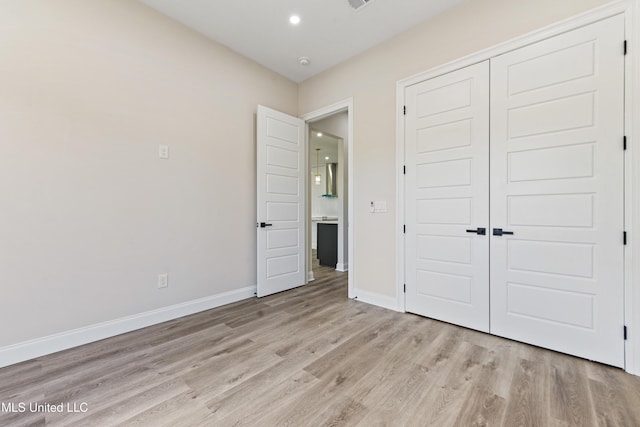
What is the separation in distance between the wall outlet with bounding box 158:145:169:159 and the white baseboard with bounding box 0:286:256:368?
4.97 feet

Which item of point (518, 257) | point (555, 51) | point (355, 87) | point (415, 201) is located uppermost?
point (355, 87)

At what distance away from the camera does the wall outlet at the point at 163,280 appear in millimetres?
2637

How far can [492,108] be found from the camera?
2322 mm

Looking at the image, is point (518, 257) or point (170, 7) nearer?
point (518, 257)

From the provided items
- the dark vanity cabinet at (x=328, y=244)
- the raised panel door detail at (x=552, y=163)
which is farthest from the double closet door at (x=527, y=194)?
the dark vanity cabinet at (x=328, y=244)

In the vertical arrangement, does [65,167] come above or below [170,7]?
below

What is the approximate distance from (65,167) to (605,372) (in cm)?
421

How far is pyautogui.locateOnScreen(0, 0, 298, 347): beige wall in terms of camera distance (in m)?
1.95

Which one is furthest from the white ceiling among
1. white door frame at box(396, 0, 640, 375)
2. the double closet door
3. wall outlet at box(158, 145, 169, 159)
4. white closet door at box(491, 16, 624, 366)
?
wall outlet at box(158, 145, 169, 159)

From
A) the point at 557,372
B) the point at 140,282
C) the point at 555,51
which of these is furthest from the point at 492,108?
the point at 140,282

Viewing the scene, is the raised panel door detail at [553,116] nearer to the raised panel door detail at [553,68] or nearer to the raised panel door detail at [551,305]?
the raised panel door detail at [553,68]

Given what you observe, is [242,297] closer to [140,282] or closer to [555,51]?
[140,282]

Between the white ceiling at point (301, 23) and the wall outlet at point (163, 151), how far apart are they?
132 cm

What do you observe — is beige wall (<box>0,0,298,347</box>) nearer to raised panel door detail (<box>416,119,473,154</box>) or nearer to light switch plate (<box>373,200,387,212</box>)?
light switch plate (<box>373,200,387,212</box>)
